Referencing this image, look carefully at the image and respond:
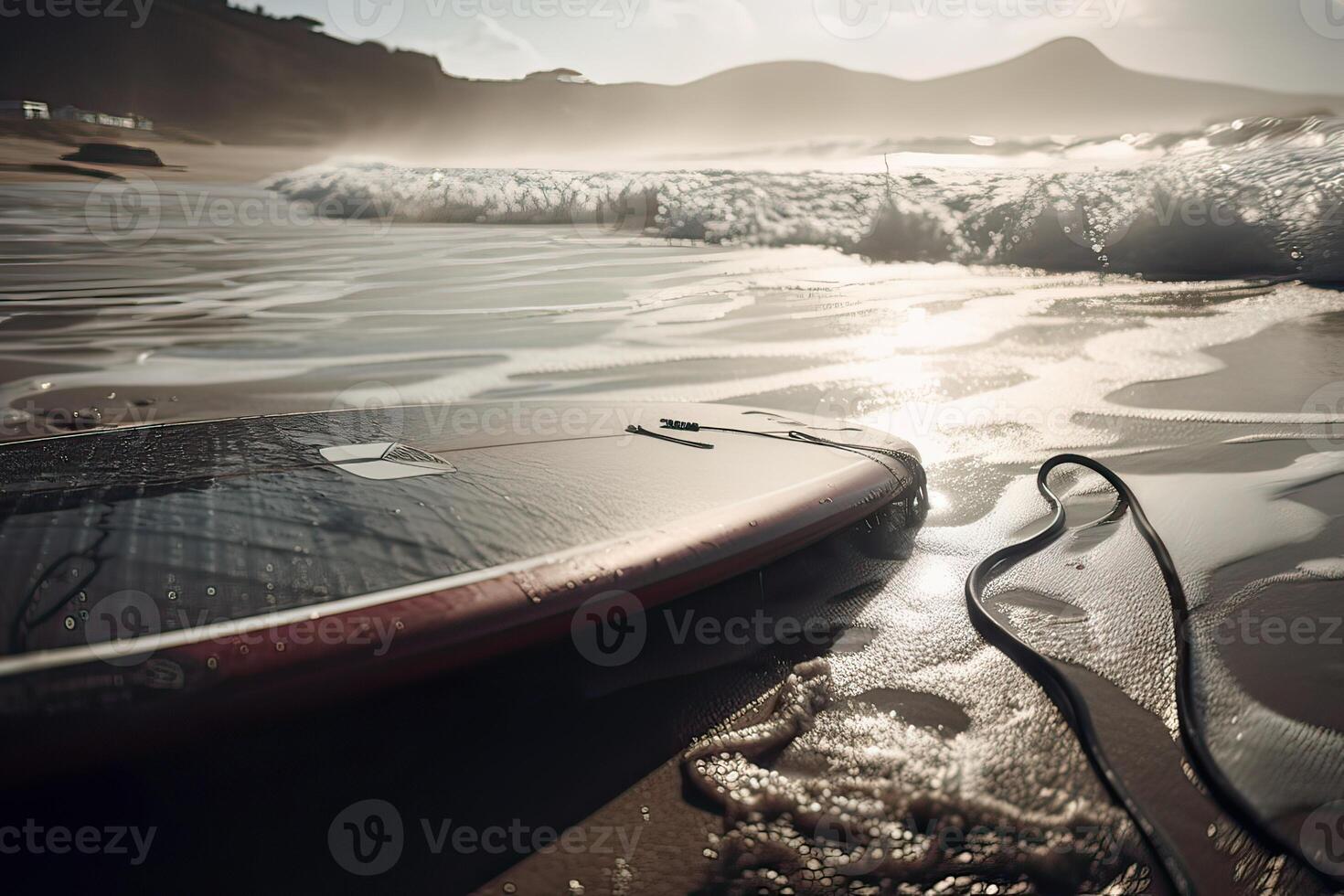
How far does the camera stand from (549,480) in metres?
2.04

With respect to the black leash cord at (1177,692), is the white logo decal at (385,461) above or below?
above

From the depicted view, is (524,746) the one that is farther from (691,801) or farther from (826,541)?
(826,541)

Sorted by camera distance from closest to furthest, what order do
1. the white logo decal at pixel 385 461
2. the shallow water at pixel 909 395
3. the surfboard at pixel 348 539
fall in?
the surfboard at pixel 348 539
the shallow water at pixel 909 395
the white logo decal at pixel 385 461

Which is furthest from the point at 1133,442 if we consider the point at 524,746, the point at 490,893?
the point at 490,893

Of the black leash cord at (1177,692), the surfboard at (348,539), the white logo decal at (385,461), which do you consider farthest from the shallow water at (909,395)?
the white logo decal at (385,461)

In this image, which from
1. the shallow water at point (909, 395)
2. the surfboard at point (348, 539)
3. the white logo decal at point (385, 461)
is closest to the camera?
the surfboard at point (348, 539)

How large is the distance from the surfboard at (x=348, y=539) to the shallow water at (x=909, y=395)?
0.37 metres

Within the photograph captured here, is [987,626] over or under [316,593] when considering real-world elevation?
under

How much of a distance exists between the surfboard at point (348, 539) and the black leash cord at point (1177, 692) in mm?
354

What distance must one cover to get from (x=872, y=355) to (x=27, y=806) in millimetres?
5078

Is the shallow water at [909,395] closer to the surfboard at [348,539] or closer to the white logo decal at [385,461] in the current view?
the surfboard at [348,539]

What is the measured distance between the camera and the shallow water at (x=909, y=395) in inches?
57.3

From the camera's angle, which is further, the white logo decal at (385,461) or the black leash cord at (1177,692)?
the white logo decal at (385,461)

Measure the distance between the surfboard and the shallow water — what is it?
14.5 inches
